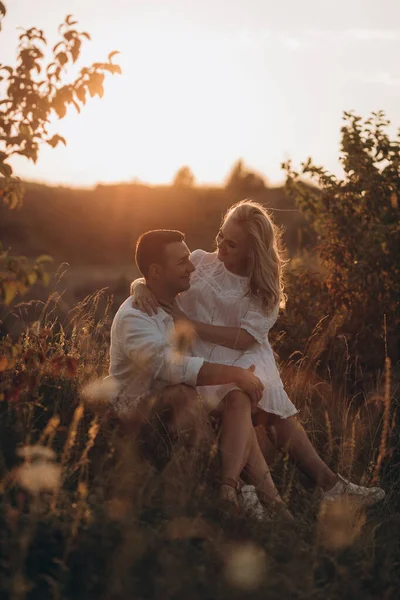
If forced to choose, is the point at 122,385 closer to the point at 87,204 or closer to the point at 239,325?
the point at 239,325

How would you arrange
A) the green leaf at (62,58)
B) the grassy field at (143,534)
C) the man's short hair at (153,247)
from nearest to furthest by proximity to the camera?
the grassy field at (143,534) → the green leaf at (62,58) → the man's short hair at (153,247)

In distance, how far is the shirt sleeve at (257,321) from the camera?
5320mm

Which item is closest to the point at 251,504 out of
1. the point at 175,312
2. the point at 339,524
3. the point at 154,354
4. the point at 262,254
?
the point at 339,524

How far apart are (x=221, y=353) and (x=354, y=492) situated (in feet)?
4.15

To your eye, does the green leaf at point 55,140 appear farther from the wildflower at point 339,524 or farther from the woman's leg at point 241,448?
the wildflower at point 339,524

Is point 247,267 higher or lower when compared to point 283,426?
higher

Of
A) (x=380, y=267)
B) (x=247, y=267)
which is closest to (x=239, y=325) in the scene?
(x=247, y=267)

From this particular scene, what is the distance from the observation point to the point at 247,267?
5715 millimetres

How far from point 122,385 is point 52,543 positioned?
1.88 meters

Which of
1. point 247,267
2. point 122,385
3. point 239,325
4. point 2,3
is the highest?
point 2,3

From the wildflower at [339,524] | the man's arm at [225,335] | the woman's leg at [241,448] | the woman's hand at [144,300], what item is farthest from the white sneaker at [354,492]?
the woman's hand at [144,300]

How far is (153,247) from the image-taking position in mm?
5180

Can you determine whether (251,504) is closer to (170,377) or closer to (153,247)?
(170,377)

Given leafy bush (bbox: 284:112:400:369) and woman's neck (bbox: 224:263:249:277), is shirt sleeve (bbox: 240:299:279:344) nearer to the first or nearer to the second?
woman's neck (bbox: 224:263:249:277)
